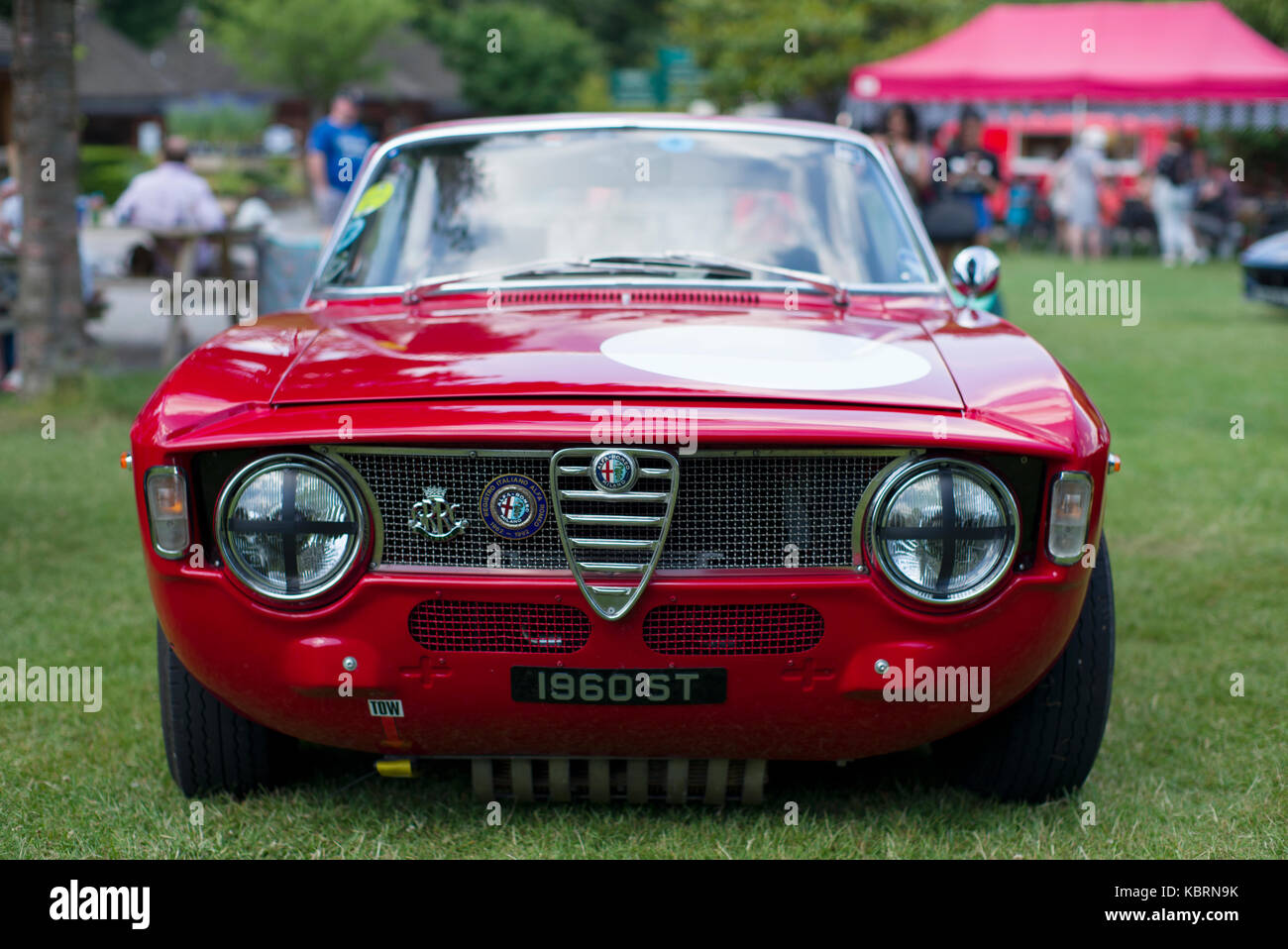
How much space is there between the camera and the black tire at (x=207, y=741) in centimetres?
298

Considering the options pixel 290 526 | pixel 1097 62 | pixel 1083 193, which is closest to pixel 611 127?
pixel 290 526

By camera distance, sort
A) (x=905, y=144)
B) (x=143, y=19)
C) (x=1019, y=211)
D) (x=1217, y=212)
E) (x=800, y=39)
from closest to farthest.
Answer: (x=905, y=144)
(x=1217, y=212)
(x=1019, y=211)
(x=800, y=39)
(x=143, y=19)

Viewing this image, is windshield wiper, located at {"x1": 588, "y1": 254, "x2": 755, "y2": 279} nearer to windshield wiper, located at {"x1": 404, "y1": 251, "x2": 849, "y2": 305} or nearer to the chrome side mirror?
windshield wiper, located at {"x1": 404, "y1": 251, "x2": 849, "y2": 305}

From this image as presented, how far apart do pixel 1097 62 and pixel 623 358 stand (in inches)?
794

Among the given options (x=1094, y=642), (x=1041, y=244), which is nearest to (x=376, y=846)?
(x=1094, y=642)

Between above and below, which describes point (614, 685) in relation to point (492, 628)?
below

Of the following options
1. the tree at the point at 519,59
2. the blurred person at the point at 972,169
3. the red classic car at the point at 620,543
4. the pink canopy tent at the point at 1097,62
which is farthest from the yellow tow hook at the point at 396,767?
the tree at the point at 519,59

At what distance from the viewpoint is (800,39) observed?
31.3 m

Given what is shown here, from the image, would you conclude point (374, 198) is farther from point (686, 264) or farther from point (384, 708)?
point (384, 708)

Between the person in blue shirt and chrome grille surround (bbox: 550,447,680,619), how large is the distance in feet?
28.8

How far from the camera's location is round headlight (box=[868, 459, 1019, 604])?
256 centimetres

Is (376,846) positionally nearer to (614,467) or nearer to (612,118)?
(614,467)

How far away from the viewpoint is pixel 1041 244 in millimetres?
24344

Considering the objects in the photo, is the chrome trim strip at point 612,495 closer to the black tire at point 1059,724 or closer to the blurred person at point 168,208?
the black tire at point 1059,724
